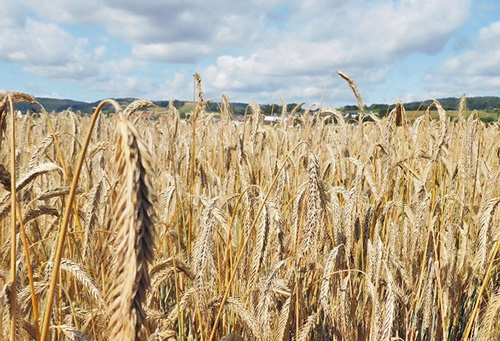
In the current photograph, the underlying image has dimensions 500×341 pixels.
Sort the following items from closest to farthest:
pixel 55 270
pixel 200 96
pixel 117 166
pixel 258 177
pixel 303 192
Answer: pixel 117 166 < pixel 55 270 < pixel 303 192 < pixel 200 96 < pixel 258 177

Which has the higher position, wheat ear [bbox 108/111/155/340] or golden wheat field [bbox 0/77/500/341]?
wheat ear [bbox 108/111/155/340]

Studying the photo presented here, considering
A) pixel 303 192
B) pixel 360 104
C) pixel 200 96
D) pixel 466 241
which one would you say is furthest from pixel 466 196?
pixel 200 96

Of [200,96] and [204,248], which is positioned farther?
[200,96]

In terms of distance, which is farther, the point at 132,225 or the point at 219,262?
the point at 219,262

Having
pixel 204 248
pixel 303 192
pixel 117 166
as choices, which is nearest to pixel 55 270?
pixel 117 166

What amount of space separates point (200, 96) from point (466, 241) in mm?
1341

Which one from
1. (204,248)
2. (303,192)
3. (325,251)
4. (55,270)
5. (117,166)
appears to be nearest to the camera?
(117,166)

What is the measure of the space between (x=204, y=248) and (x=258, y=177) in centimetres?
164

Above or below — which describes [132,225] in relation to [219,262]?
above

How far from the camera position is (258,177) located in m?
2.79

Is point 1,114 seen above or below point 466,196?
above

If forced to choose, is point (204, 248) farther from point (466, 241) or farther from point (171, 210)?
point (466, 241)

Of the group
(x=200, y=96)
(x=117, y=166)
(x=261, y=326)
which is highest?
(x=200, y=96)

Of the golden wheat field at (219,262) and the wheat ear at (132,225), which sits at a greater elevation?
the wheat ear at (132,225)
